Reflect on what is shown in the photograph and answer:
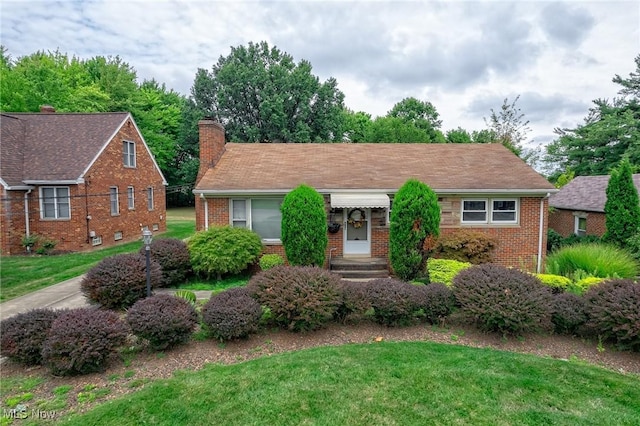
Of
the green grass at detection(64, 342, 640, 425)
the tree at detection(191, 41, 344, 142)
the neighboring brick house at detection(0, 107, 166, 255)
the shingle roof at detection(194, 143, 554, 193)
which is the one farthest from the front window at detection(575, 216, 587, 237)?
the neighboring brick house at detection(0, 107, 166, 255)

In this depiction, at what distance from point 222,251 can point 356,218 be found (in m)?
5.10

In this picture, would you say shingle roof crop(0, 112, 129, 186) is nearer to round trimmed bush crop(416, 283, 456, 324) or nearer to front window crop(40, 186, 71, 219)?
front window crop(40, 186, 71, 219)

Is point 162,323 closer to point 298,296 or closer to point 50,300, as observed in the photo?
point 298,296

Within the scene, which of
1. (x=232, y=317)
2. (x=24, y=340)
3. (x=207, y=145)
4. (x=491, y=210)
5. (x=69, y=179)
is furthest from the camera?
(x=69, y=179)

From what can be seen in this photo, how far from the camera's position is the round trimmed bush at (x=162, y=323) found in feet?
19.0

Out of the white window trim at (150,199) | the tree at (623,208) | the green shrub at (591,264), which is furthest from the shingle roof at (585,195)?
the white window trim at (150,199)

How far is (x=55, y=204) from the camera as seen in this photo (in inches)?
666

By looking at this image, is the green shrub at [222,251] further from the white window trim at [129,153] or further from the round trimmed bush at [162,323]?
the white window trim at [129,153]

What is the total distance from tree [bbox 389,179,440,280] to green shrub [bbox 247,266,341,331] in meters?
4.33

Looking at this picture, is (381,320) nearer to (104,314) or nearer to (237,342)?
(237,342)

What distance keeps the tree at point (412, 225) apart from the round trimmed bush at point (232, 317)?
573 centimetres

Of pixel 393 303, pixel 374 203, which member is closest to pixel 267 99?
pixel 374 203

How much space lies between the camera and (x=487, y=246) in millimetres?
11211

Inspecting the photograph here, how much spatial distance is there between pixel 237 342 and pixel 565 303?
21.1 ft
